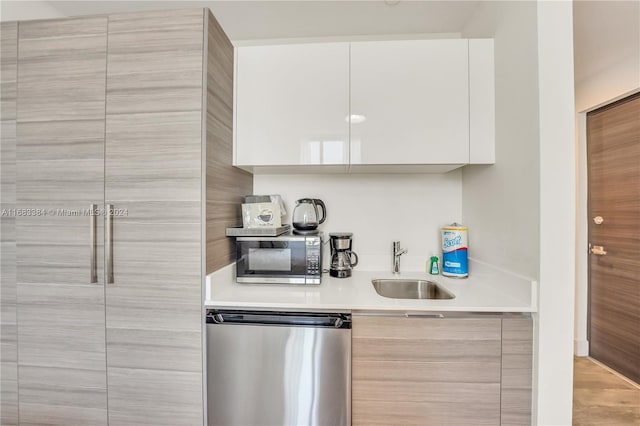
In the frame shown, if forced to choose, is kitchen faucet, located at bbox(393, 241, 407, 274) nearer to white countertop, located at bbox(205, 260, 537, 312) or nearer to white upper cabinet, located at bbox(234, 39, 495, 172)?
white countertop, located at bbox(205, 260, 537, 312)

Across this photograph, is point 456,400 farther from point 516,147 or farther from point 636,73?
point 636,73

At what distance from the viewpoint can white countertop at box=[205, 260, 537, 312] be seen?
128 centimetres

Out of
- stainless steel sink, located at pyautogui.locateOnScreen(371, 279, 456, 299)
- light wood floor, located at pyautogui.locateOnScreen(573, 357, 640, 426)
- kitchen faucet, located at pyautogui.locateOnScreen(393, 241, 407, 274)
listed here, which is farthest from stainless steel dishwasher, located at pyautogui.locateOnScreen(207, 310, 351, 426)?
light wood floor, located at pyautogui.locateOnScreen(573, 357, 640, 426)

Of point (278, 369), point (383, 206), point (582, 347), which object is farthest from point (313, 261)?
point (582, 347)

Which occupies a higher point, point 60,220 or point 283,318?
point 60,220

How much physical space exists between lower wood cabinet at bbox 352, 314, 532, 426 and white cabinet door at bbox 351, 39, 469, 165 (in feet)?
2.72

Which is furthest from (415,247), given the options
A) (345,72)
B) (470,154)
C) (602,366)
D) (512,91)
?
(602,366)

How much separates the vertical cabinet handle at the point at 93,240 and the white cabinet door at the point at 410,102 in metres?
1.27

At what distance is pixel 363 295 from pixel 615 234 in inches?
86.4

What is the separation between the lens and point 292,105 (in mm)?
1640

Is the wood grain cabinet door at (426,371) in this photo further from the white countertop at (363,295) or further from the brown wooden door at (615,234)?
the brown wooden door at (615,234)

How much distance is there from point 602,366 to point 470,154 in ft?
7.43

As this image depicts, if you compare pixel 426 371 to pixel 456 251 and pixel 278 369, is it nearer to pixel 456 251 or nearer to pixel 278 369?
pixel 278 369

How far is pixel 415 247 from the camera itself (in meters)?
2.01
